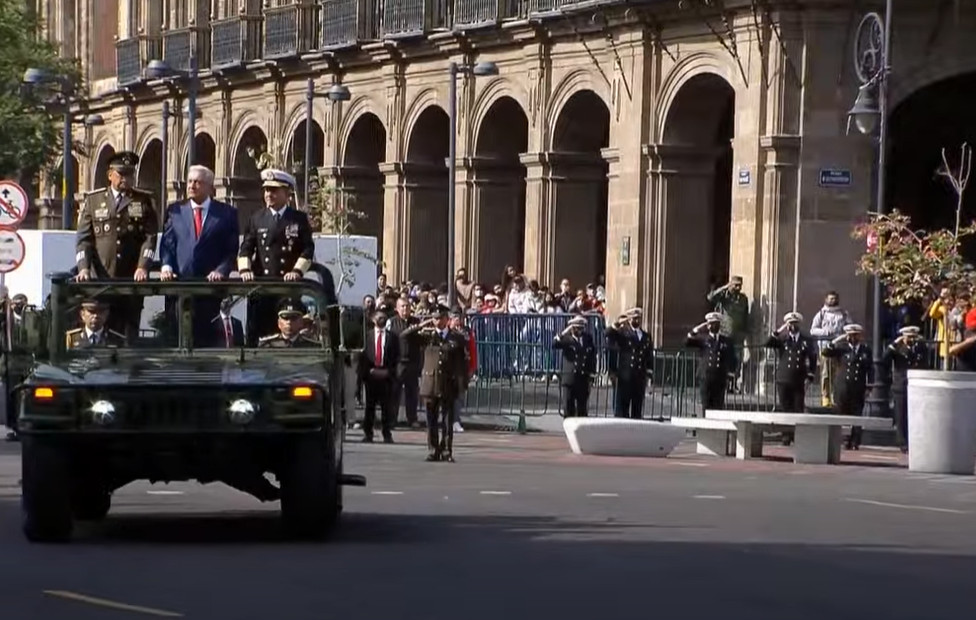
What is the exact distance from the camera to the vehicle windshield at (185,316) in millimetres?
16719

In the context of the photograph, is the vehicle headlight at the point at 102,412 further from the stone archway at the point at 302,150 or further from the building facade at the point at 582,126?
the stone archway at the point at 302,150

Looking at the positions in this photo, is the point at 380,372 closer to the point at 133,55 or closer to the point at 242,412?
the point at 242,412

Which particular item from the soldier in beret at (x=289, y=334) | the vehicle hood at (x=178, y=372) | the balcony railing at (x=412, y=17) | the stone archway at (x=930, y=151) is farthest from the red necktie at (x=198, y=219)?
the balcony railing at (x=412, y=17)

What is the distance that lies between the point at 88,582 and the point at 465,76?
117 ft

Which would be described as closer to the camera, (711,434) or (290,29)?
(711,434)

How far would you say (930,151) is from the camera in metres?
43.4

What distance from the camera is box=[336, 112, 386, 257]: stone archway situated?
55.1 metres

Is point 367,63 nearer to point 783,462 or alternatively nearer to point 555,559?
point 783,462

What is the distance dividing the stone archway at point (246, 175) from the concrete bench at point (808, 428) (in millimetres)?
30470

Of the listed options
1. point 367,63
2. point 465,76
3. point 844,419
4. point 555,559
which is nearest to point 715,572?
point 555,559

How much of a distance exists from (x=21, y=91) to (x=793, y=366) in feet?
88.4

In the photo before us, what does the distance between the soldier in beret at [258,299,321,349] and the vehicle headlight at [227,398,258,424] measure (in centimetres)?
139

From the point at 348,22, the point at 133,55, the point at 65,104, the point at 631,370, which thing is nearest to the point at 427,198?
the point at 348,22

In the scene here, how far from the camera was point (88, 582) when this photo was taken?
1380 cm
